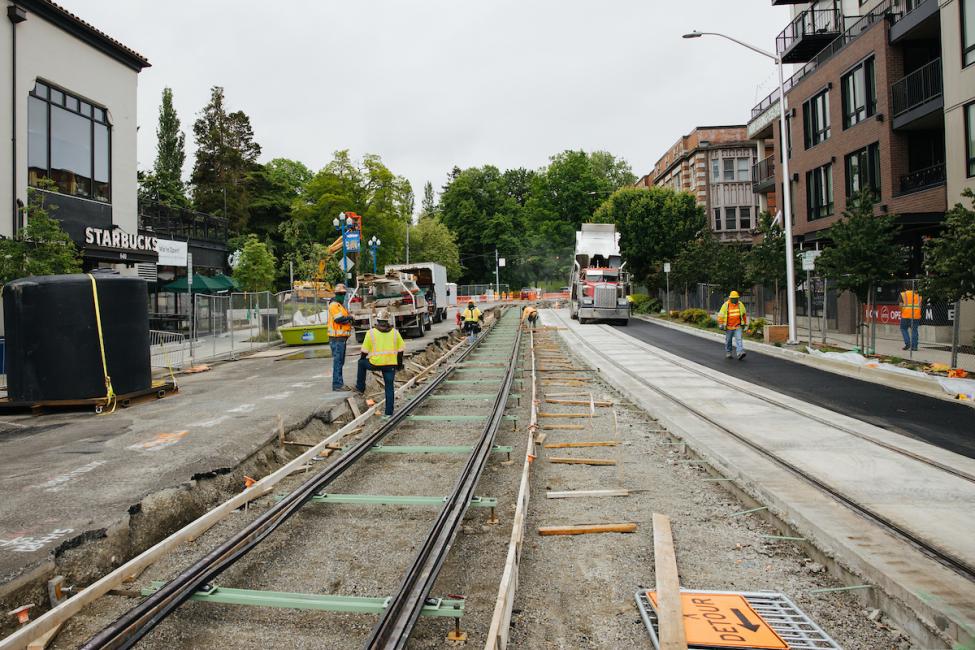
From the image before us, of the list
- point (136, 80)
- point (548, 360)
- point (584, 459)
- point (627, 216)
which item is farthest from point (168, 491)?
point (627, 216)

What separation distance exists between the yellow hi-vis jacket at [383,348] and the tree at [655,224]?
36272mm

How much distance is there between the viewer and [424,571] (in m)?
4.85

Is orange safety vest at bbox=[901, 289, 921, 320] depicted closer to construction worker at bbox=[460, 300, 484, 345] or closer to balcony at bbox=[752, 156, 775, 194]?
construction worker at bbox=[460, 300, 484, 345]

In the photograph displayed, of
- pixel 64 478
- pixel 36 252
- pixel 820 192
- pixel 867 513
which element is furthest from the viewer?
pixel 820 192

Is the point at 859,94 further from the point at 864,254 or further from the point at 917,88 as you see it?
the point at 864,254

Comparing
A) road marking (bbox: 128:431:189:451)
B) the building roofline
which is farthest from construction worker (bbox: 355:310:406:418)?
the building roofline

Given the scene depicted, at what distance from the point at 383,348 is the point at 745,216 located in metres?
49.9

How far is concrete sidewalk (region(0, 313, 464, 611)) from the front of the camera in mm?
5848

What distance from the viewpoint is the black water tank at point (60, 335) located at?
11562mm

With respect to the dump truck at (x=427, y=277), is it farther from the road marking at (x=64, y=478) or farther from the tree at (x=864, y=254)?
the road marking at (x=64, y=478)

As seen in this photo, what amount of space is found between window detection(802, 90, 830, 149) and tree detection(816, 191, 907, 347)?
12.6 m

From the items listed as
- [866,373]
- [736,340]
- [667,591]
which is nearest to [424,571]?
[667,591]

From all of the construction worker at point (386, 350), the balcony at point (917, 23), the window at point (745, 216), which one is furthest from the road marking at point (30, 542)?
the window at point (745, 216)

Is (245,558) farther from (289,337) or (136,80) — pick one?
(136,80)
